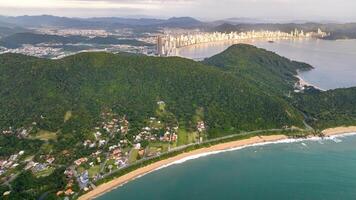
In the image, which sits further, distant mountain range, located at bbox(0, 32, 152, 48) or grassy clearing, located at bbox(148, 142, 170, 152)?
distant mountain range, located at bbox(0, 32, 152, 48)

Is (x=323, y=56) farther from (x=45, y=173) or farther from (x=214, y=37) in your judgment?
(x=45, y=173)

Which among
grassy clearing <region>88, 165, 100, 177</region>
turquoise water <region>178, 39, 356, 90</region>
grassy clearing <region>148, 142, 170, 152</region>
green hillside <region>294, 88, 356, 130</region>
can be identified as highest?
turquoise water <region>178, 39, 356, 90</region>

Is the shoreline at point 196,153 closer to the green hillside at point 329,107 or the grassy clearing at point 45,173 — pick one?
the green hillside at point 329,107

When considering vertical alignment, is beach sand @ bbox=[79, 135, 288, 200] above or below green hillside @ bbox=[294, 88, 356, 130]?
below

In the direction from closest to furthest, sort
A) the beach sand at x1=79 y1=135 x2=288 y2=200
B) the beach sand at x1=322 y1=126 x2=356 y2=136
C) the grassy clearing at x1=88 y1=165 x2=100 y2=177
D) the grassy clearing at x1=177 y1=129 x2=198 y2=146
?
1. the beach sand at x1=79 y1=135 x2=288 y2=200
2. the grassy clearing at x1=88 y1=165 x2=100 y2=177
3. the grassy clearing at x1=177 y1=129 x2=198 y2=146
4. the beach sand at x1=322 y1=126 x2=356 y2=136

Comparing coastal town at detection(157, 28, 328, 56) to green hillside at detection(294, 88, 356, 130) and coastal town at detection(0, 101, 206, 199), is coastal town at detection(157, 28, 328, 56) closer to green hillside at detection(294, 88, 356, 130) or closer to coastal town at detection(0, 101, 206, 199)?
green hillside at detection(294, 88, 356, 130)

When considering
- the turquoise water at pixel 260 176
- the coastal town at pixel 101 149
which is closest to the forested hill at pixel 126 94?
the coastal town at pixel 101 149

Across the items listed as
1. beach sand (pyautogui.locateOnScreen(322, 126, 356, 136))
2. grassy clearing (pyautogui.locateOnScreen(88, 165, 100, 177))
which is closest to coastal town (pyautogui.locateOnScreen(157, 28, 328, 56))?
beach sand (pyautogui.locateOnScreen(322, 126, 356, 136))
